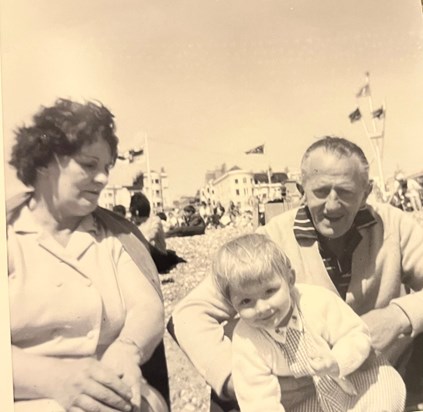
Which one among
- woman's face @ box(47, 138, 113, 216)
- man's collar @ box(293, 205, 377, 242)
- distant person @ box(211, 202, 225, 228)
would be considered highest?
woman's face @ box(47, 138, 113, 216)

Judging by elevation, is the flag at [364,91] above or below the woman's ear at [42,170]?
above

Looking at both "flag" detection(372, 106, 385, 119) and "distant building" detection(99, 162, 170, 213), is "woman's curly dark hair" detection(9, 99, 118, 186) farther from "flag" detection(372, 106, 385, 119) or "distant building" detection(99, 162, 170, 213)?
"flag" detection(372, 106, 385, 119)

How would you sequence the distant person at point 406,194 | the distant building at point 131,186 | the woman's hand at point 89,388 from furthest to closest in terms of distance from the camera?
the distant person at point 406,194
the distant building at point 131,186
the woman's hand at point 89,388

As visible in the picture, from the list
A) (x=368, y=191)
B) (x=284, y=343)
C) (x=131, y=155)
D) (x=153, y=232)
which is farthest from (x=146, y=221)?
(x=368, y=191)

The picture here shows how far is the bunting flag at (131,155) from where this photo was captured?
48.1 inches

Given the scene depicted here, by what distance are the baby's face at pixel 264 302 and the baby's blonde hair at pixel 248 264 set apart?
0.03 feet

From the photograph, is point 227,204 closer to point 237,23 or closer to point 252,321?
point 252,321

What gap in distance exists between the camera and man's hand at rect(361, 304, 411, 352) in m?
1.23

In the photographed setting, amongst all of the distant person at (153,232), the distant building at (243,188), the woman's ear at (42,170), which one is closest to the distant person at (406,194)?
the distant building at (243,188)

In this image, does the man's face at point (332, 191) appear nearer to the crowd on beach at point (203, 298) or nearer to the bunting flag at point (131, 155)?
the crowd on beach at point (203, 298)

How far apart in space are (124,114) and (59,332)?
0.44 metres

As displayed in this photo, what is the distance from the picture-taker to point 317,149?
1.29 metres

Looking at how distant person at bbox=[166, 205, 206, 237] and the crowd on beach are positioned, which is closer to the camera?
the crowd on beach

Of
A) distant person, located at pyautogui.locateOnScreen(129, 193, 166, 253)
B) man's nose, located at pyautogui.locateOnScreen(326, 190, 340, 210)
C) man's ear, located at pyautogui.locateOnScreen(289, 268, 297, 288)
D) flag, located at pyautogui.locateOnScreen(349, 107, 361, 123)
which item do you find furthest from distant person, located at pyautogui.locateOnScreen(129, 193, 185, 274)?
flag, located at pyautogui.locateOnScreen(349, 107, 361, 123)
